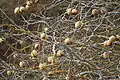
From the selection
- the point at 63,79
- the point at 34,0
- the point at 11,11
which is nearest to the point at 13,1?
the point at 11,11

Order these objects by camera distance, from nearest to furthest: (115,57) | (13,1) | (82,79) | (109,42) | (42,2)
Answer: (109,42) < (82,79) < (115,57) < (42,2) < (13,1)

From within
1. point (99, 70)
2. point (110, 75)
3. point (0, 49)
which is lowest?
point (0, 49)

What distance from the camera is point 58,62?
220cm

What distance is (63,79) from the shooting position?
1.97 metres

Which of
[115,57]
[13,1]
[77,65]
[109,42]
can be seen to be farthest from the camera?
[13,1]

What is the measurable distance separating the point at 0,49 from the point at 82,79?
2.50 metres

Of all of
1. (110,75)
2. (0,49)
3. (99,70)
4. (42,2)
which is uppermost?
(99,70)

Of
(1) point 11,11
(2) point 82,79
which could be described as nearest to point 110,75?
(2) point 82,79

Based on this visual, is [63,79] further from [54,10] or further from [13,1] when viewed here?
[13,1]

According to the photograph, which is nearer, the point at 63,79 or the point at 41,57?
the point at 63,79

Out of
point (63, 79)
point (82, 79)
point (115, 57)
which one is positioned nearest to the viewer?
point (82, 79)

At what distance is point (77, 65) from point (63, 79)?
18 cm

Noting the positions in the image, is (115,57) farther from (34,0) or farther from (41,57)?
(34,0)

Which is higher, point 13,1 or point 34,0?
point 34,0
